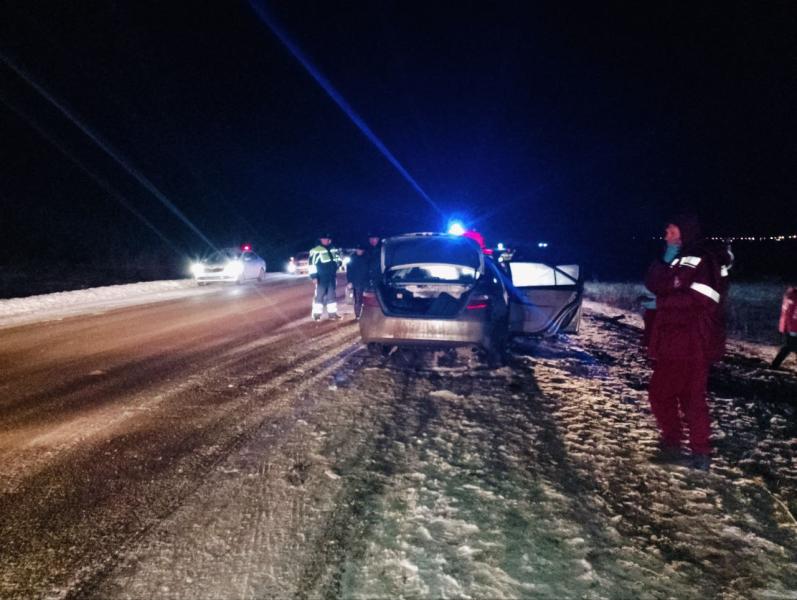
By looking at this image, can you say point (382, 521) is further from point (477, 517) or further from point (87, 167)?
point (87, 167)

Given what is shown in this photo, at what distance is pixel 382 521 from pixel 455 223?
521 inches

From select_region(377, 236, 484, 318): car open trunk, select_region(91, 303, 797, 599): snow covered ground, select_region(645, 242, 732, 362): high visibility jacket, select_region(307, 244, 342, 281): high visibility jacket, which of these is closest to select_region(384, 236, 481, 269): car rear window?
select_region(377, 236, 484, 318): car open trunk

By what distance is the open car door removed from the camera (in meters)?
7.12

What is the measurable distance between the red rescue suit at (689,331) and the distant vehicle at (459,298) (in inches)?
92.3

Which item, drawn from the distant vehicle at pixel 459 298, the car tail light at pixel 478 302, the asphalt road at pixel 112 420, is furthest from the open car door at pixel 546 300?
the asphalt road at pixel 112 420

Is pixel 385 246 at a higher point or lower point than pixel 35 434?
higher

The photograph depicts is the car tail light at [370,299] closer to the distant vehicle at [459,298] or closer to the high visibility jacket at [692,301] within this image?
the distant vehicle at [459,298]

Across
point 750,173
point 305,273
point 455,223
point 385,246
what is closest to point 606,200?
point 750,173

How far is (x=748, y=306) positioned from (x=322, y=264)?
11.2 meters

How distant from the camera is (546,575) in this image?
2.58m

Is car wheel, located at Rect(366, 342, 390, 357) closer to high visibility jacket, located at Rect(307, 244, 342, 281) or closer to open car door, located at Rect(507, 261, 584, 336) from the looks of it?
open car door, located at Rect(507, 261, 584, 336)

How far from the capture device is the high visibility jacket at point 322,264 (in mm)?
10508

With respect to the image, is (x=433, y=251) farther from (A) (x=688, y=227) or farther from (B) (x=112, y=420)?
(B) (x=112, y=420)

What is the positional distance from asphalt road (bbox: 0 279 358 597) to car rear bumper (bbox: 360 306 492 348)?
1.03 metres
